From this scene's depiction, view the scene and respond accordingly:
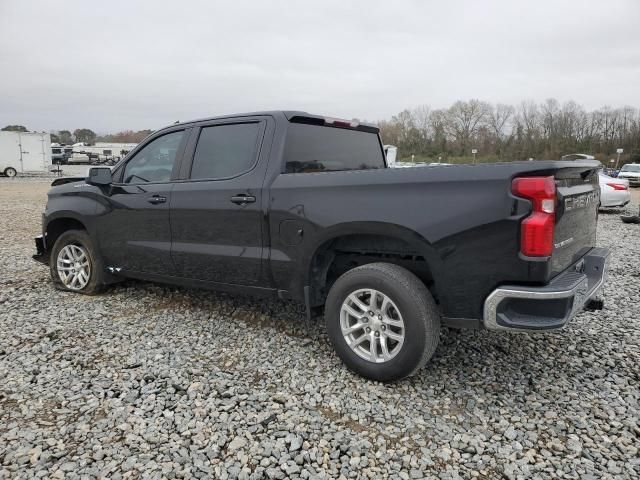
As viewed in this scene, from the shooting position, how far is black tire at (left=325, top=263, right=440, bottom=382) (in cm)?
294

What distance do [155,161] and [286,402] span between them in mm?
2700

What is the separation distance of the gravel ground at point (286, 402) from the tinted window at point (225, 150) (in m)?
1.39

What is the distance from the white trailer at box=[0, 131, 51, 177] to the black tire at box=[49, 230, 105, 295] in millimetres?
28981

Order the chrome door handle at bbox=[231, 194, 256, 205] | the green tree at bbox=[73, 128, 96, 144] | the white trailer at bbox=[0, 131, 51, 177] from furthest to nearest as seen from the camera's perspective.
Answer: the green tree at bbox=[73, 128, 96, 144] → the white trailer at bbox=[0, 131, 51, 177] → the chrome door handle at bbox=[231, 194, 256, 205]

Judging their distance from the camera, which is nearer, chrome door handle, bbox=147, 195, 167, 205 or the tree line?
chrome door handle, bbox=147, 195, 167, 205

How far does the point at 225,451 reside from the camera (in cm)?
247

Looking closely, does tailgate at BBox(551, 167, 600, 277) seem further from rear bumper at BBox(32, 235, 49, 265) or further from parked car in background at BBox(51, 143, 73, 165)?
parked car in background at BBox(51, 143, 73, 165)

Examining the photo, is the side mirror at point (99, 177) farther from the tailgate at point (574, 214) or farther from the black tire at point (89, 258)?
the tailgate at point (574, 214)

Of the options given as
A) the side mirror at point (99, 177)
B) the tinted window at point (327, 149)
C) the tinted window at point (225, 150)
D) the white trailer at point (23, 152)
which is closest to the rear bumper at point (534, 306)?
the tinted window at point (327, 149)

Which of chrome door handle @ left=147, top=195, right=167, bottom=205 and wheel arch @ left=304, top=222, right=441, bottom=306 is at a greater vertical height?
chrome door handle @ left=147, top=195, right=167, bottom=205

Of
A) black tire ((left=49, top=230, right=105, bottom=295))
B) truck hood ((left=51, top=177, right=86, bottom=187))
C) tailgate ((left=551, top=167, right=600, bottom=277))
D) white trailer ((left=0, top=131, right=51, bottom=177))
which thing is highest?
white trailer ((left=0, top=131, right=51, bottom=177))

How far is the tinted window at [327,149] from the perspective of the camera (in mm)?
3760

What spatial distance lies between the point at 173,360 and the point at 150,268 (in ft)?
4.09

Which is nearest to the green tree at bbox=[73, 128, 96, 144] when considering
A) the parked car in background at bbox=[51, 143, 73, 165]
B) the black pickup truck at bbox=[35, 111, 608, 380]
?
the parked car in background at bbox=[51, 143, 73, 165]
